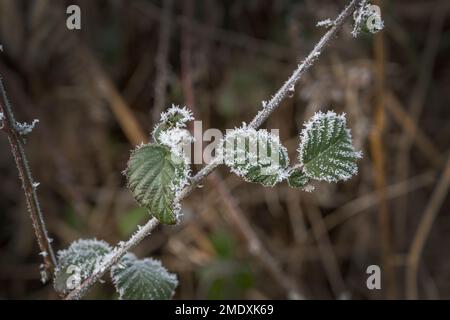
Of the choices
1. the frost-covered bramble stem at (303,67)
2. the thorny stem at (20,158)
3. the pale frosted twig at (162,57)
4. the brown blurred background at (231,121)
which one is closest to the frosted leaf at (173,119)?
the frost-covered bramble stem at (303,67)

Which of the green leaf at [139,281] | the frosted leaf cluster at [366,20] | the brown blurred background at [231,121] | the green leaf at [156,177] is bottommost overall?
the green leaf at [139,281]

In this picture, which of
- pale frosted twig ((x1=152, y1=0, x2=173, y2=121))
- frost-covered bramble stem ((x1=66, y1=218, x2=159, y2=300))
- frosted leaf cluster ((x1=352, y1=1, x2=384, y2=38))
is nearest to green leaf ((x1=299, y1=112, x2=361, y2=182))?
frosted leaf cluster ((x1=352, y1=1, x2=384, y2=38))

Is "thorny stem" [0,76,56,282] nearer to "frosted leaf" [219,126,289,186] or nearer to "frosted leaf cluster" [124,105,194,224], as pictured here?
"frosted leaf cluster" [124,105,194,224]

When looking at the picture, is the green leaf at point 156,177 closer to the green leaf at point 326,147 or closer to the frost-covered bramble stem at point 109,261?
the frost-covered bramble stem at point 109,261

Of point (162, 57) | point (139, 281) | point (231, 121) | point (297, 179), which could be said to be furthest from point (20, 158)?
point (231, 121)

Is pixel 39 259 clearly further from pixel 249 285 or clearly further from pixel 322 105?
pixel 322 105
